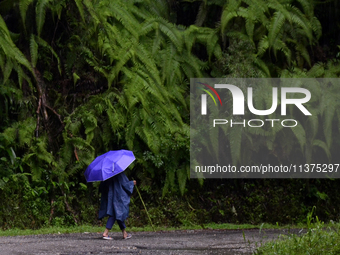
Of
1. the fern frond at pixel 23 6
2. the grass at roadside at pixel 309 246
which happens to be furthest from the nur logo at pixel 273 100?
the grass at roadside at pixel 309 246

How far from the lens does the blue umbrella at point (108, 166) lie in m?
8.11

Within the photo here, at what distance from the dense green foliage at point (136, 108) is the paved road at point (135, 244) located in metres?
1.78

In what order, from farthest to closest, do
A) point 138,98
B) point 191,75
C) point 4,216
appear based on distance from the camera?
point 191,75 → point 138,98 → point 4,216

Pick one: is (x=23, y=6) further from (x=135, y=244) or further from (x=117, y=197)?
(x=135, y=244)

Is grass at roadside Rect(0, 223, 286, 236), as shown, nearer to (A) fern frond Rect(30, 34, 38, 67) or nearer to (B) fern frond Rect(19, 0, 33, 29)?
(A) fern frond Rect(30, 34, 38, 67)

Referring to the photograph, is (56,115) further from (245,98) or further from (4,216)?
(245,98)

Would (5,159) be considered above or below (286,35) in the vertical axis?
below

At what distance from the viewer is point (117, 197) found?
8.58m

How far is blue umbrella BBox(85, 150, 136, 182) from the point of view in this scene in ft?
26.6

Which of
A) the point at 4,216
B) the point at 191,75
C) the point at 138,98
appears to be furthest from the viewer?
→ the point at 191,75

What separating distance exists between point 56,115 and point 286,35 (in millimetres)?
6362

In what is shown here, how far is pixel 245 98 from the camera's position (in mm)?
12211

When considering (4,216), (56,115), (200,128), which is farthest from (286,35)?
(4,216)

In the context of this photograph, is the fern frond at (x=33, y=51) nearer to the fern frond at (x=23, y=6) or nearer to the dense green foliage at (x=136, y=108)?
the dense green foliage at (x=136, y=108)
